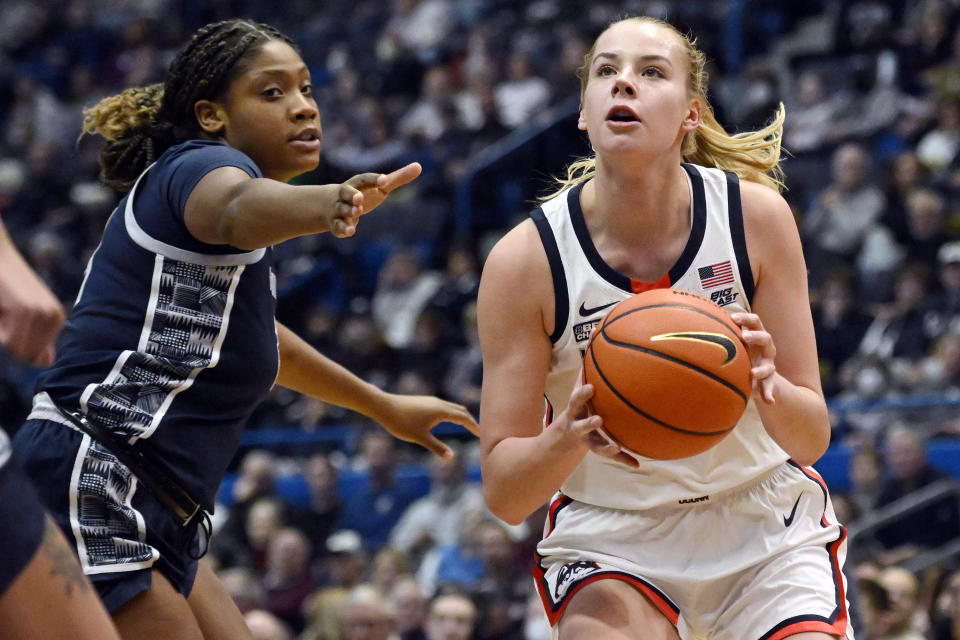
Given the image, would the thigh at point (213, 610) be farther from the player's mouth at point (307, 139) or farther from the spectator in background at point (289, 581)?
the spectator in background at point (289, 581)

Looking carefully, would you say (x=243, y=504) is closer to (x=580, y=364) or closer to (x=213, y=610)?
(x=213, y=610)

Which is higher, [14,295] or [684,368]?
[14,295]

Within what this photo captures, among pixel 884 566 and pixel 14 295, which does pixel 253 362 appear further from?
pixel 884 566

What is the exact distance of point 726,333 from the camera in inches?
105

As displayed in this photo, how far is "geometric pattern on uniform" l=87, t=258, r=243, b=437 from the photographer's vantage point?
2.80 m

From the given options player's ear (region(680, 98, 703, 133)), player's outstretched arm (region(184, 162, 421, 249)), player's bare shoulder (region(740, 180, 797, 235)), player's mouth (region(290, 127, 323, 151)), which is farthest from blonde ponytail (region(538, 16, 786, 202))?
player's outstretched arm (region(184, 162, 421, 249))

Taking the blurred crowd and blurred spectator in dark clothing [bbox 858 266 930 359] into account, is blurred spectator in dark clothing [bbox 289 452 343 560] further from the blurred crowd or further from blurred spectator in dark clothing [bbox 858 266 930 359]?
blurred spectator in dark clothing [bbox 858 266 930 359]

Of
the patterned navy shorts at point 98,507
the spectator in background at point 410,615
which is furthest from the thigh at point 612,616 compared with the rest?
the spectator in background at point 410,615

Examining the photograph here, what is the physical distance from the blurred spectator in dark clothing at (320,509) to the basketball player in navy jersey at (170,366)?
Answer: 17.8 ft

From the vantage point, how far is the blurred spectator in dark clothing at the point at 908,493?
6.61m

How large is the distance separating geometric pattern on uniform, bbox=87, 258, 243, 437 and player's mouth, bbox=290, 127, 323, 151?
44cm

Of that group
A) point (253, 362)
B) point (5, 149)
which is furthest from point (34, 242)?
point (253, 362)

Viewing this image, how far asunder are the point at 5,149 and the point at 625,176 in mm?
13067

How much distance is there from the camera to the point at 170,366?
2.82 m
